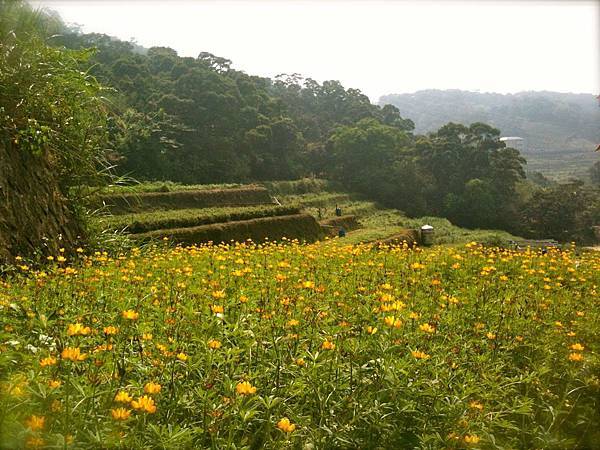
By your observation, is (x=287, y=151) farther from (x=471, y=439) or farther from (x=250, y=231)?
(x=471, y=439)

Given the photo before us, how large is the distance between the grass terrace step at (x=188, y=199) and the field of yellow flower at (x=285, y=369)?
12.5 meters

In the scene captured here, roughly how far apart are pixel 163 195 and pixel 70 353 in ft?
61.0

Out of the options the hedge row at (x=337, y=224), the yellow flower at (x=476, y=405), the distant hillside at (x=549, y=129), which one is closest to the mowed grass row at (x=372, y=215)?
the hedge row at (x=337, y=224)

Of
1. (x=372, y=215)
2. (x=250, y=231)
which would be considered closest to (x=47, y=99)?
(x=250, y=231)

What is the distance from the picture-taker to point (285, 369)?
2.38 meters

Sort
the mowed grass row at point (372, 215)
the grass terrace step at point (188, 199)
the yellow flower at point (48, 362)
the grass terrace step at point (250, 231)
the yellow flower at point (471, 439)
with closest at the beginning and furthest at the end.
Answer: the yellow flower at point (48, 362), the yellow flower at point (471, 439), the grass terrace step at point (250, 231), the grass terrace step at point (188, 199), the mowed grass row at point (372, 215)

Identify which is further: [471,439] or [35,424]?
[471,439]

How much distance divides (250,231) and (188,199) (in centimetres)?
457

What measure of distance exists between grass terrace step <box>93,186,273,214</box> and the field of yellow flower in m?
12.5

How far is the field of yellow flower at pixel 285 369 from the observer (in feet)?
6.10


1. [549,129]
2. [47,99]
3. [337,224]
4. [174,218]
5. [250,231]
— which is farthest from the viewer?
[549,129]

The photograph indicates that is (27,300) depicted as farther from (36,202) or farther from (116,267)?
(36,202)

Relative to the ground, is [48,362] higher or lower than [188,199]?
higher

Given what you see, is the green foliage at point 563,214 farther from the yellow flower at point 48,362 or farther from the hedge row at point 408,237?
the yellow flower at point 48,362
